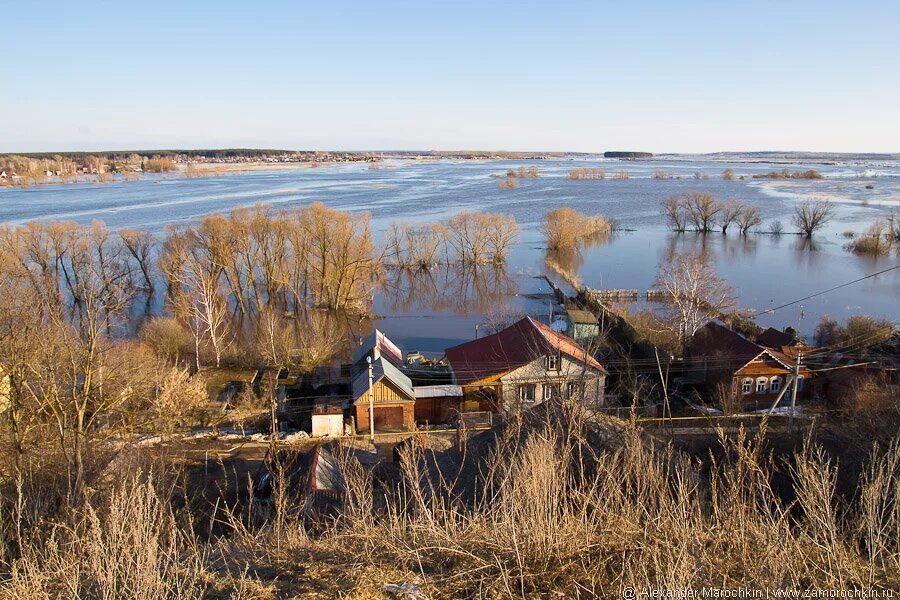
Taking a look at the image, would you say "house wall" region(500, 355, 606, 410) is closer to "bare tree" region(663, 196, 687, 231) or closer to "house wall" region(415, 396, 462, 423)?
"house wall" region(415, 396, 462, 423)

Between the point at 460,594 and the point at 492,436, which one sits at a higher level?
the point at 460,594

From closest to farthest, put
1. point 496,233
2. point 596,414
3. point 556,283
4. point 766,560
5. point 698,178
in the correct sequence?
point 766,560
point 596,414
point 556,283
point 496,233
point 698,178

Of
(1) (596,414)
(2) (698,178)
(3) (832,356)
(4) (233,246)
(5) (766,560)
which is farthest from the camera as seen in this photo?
(2) (698,178)

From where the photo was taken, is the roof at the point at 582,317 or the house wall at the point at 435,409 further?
the roof at the point at 582,317

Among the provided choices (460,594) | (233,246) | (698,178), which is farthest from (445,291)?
(698,178)

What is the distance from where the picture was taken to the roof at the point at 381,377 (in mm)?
12615

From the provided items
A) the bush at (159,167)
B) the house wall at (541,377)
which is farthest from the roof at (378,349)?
the bush at (159,167)

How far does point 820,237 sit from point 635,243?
11304 mm

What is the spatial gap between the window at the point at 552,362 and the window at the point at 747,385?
427 cm

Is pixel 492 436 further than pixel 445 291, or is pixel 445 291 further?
pixel 445 291

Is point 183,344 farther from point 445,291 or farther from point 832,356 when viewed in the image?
point 832,356

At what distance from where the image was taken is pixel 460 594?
299 centimetres

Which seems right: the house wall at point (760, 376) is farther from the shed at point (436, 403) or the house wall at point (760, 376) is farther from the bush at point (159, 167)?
the bush at point (159, 167)

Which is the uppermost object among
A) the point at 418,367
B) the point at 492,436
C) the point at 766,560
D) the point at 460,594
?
the point at 766,560
